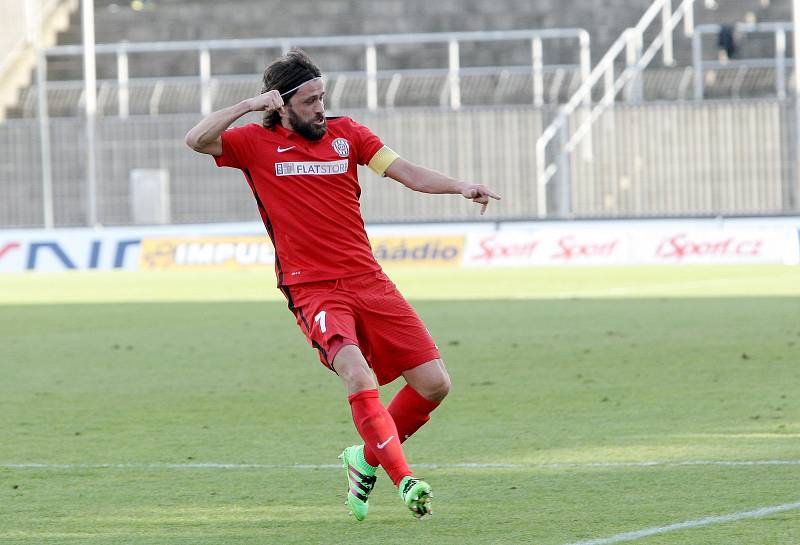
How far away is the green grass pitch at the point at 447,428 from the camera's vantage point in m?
7.04

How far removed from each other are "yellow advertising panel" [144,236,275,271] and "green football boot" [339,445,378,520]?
841 inches

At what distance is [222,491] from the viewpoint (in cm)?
789

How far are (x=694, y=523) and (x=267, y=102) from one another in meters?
2.37

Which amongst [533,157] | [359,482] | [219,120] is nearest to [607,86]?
[533,157]

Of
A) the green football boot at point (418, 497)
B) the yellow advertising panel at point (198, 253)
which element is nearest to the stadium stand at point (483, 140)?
the yellow advertising panel at point (198, 253)

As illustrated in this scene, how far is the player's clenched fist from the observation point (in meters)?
6.92

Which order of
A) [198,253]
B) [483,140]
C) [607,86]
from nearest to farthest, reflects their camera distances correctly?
1. [198,253]
2. [483,140]
3. [607,86]

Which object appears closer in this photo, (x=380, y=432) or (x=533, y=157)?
(x=380, y=432)

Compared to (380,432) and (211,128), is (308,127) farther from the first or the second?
(380,432)

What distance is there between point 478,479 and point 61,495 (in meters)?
1.92

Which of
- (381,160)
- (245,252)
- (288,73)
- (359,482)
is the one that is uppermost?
(288,73)

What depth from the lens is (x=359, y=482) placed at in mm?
7086

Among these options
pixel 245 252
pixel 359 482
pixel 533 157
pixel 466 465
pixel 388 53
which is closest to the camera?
pixel 359 482

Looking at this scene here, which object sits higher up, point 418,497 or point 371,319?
point 371,319
